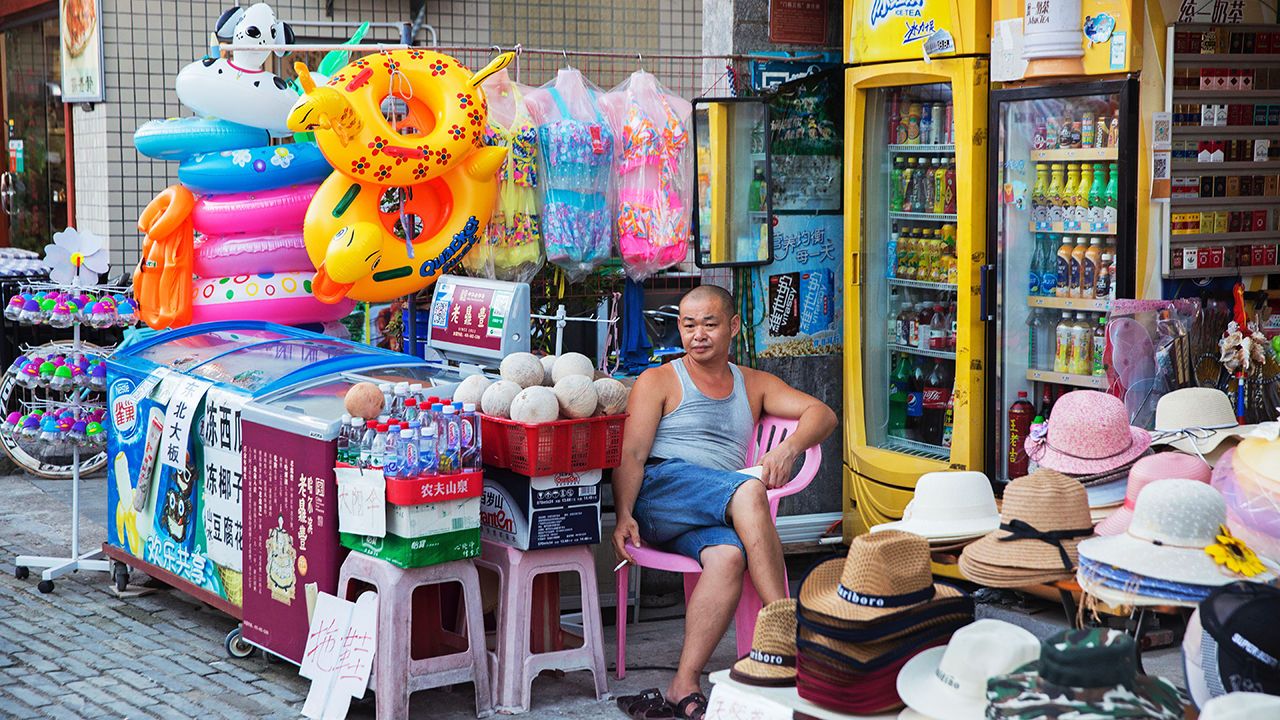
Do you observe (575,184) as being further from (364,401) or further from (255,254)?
(364,401)

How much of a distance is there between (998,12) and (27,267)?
6501 millimetres

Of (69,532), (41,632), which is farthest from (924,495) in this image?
(69,532)

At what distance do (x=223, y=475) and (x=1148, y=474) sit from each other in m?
3.29

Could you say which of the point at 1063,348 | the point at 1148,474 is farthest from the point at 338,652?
the point at 1063,348

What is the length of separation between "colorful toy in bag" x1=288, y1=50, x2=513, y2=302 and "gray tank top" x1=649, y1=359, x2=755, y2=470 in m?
1.17

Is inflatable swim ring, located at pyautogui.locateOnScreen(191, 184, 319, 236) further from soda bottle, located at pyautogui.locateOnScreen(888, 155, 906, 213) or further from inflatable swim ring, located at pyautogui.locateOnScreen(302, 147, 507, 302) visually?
soda bottle, located at pyautogui.locateOnScreen(888, 155, 906, 213)

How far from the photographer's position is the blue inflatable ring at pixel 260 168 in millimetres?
6090

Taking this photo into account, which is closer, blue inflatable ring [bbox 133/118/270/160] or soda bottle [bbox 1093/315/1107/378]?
soda bottle [bbox 1093/315/1107/378]

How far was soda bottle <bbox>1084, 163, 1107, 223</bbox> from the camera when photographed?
569cm

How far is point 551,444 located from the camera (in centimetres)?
469

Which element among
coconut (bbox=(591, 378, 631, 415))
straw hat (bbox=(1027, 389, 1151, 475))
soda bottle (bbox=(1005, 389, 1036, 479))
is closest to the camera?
straw hat (bbox=(1027, 389, 1151, 475))

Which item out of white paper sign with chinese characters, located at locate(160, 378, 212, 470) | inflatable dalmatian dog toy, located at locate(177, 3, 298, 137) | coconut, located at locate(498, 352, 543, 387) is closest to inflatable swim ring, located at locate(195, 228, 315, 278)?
inflatable dalmatian dog toy, located at locate(177, 3, 298, 137)

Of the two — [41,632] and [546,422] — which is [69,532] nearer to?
[41,632]

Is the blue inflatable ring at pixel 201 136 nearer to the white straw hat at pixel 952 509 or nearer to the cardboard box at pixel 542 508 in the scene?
the cardboard box at pixel 542 508
